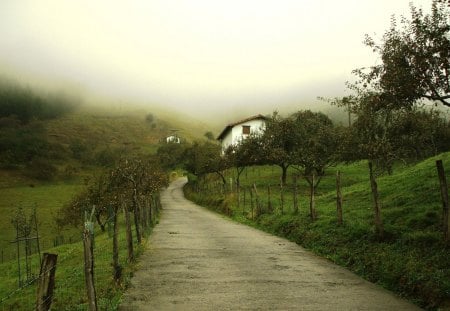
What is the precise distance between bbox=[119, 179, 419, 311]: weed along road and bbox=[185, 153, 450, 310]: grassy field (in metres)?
0.64

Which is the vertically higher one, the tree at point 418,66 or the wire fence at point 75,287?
the tree at point 418,66

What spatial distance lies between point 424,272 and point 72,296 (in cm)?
1129

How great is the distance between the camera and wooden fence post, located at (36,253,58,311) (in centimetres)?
873

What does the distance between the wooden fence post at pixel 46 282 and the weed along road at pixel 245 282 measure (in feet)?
8.11

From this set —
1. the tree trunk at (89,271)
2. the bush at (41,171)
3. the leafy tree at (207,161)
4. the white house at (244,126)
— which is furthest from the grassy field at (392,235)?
the bush at (41,171)

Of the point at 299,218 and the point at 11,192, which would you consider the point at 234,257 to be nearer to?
the point at 299,218

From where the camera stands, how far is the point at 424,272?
12.1 meters

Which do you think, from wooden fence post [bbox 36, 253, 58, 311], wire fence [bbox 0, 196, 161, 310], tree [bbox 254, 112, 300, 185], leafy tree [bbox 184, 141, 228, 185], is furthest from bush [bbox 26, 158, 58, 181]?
wooden fence post [bbox 36, 253, 58, 311]

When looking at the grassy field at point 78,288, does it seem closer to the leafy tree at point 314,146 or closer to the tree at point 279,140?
the leafy tree at point 314,146

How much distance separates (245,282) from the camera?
13562mm

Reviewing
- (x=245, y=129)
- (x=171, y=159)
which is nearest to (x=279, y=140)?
(x=245, y=129)

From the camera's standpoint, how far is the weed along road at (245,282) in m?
11.3

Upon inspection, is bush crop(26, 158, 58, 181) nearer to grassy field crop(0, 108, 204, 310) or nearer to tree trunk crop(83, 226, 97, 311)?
grassy field crop(0, 108, 204, 310)

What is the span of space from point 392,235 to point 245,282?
595cm
